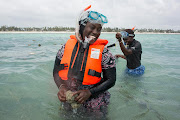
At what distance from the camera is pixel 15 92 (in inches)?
169

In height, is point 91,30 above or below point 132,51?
above

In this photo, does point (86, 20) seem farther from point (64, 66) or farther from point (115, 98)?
point (115, 98)

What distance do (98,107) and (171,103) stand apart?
8.11 feet

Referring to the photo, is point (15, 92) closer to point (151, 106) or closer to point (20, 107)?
point (20, 107)

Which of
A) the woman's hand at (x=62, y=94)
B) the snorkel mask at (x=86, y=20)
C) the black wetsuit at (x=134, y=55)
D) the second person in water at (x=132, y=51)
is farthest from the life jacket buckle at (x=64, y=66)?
the black wetsuit at (x=134, y=55)

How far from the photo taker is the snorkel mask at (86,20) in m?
2.23

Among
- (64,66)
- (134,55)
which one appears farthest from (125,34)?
(64,66)

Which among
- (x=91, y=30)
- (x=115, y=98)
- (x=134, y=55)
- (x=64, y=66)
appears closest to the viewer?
(x=91, y=30)

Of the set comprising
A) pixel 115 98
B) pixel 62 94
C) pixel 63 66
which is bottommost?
pixel 115 98

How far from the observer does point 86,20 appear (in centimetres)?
225

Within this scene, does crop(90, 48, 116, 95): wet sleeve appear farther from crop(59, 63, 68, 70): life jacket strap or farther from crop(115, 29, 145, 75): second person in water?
crop(115, 29, 145, 75): second person in water

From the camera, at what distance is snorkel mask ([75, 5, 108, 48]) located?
2232 mm

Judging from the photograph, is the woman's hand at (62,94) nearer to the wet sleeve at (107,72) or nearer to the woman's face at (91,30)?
the wet sleeve at (107,72)

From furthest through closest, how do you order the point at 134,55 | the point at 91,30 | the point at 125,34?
1. the point at 134,55
2. the point at 125,34
3. the point at 91,30
